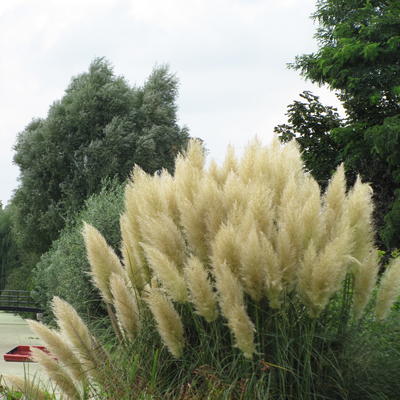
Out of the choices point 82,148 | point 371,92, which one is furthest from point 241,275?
point 82,148

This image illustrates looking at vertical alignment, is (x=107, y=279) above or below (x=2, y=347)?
above

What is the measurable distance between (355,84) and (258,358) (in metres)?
17.3

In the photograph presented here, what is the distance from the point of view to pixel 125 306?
4.00 meters

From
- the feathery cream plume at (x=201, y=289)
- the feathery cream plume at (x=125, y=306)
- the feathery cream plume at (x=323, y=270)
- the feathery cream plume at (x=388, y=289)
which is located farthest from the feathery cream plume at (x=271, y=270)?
the feathery cream plume at (x=125, y=306)

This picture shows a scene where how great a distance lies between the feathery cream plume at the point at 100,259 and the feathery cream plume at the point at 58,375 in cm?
52

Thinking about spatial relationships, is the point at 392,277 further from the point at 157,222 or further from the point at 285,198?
the point at 157,222

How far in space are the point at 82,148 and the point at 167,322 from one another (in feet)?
82.6

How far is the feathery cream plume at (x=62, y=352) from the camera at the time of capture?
13.4 feet

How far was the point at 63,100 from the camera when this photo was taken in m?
30.0

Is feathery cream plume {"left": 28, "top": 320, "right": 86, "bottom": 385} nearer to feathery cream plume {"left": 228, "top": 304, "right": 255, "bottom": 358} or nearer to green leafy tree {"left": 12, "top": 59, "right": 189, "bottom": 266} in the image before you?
feathery cream plume {"left": 228, "top": 304, "right": 255, "bottom": 358}

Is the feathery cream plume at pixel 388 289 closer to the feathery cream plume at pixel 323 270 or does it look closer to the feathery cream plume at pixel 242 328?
the feathery cream plume at pixel 323 270

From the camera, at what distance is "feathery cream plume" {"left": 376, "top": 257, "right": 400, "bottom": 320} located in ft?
12.6

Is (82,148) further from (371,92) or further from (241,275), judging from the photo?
(241,275)

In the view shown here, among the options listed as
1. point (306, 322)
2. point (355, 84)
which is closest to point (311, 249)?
point (306, 322)
